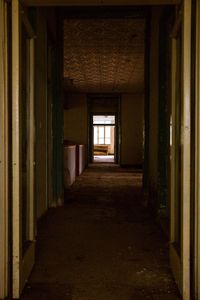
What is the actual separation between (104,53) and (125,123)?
4.87m

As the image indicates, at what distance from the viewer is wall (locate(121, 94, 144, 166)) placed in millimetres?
11625

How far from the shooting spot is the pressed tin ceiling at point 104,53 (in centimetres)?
554

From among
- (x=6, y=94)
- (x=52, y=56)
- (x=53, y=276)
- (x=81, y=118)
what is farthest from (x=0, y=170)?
(x=81, y=118)

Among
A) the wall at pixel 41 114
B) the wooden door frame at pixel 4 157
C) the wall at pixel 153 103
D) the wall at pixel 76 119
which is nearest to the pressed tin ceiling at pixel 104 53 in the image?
the wall at pixel 153 103

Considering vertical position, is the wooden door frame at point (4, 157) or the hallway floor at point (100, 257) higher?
the wooden door frame at point (4, 157)

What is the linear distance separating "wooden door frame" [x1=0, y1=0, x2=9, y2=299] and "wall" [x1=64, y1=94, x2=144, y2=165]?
32.0ft

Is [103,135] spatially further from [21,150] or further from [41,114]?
[21,150]

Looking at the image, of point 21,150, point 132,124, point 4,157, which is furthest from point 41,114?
point 132,124

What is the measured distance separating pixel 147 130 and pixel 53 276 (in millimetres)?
3196

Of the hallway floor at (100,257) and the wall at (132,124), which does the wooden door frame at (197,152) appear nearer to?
the hallway floor at (100,257)

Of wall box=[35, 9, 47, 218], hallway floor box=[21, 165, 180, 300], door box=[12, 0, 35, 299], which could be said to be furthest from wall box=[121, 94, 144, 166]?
door box=[12, 0, 35, 299]

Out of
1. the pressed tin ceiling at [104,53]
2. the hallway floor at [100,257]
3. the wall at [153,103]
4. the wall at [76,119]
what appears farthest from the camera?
the wall at [76,119]

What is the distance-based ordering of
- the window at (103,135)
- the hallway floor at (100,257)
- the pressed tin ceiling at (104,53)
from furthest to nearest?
the window at (103,135) → the pressed tin ceiling at (104,53) → the hallway floor at (100,257)

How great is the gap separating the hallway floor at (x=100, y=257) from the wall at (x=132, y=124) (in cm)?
702
